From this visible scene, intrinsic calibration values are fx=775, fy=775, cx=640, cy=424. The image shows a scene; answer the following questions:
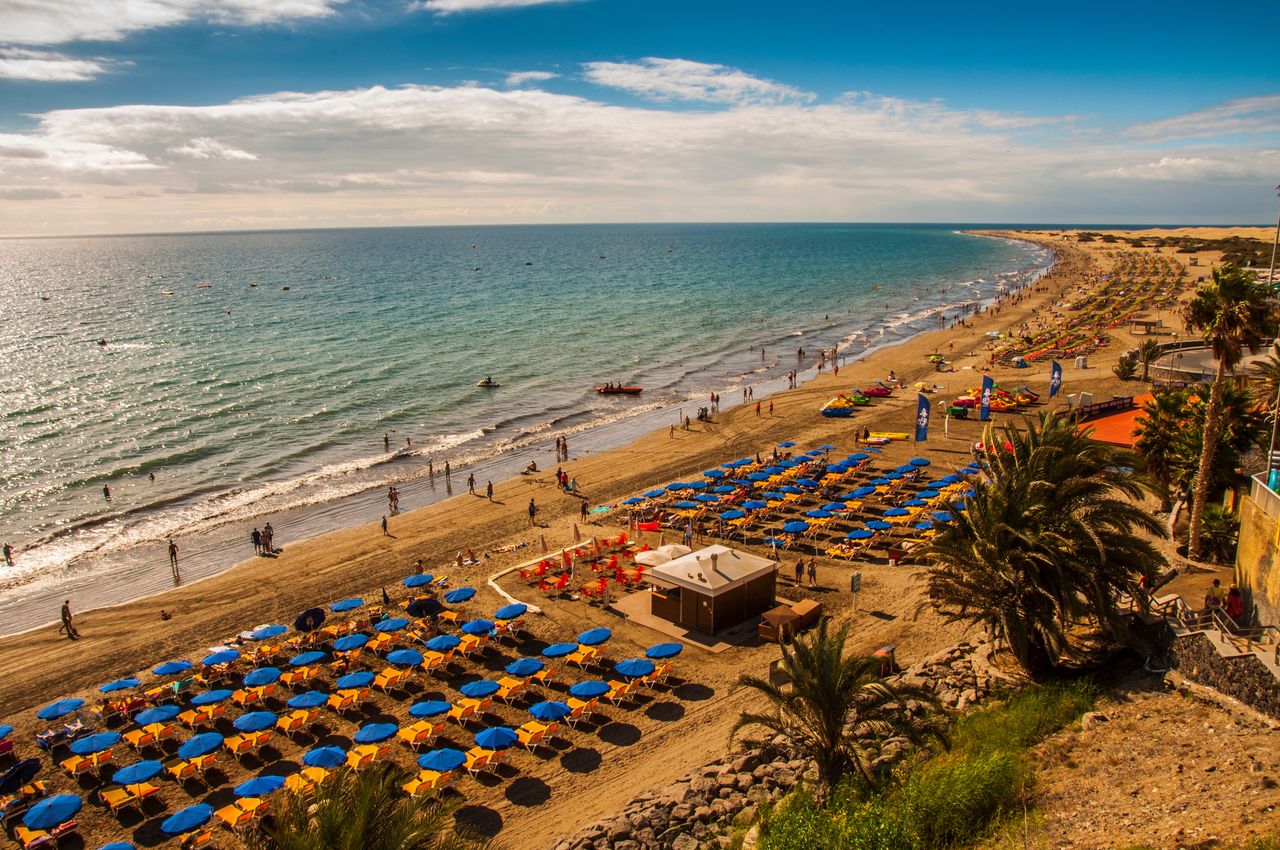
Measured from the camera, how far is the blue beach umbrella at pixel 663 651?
68.7 feet

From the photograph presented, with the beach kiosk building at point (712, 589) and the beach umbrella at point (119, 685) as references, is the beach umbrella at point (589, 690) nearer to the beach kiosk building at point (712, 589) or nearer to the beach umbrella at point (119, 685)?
the beach kiosk building at point (712, 589)

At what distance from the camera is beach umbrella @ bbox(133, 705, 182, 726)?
19203 mm

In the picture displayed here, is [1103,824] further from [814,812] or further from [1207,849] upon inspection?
[814,812]

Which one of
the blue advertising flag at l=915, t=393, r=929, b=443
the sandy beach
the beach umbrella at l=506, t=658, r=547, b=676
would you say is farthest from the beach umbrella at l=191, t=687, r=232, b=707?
the blue advertising flag at l=915, t=393, r=929, b=443

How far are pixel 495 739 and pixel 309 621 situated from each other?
9818 millimetres

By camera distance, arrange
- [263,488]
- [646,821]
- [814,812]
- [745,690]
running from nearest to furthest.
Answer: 1. [814,812]
2. [646,821]
3. [745,690]
4. [263,488]

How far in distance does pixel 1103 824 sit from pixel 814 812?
4.26 metres

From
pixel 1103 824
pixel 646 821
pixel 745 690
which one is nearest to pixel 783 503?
pixel 745 690

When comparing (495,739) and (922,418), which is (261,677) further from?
(922,418)

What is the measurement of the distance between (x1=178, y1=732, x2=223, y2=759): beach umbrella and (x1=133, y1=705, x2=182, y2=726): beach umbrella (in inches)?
48.7

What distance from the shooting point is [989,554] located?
1755 centimetres

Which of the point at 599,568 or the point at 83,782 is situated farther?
the point at 599,568

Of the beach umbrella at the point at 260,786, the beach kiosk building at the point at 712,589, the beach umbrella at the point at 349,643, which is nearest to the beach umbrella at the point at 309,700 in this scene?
the beach umbrella at the point at 349,643

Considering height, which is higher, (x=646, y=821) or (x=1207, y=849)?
(x=1207, y=849)
